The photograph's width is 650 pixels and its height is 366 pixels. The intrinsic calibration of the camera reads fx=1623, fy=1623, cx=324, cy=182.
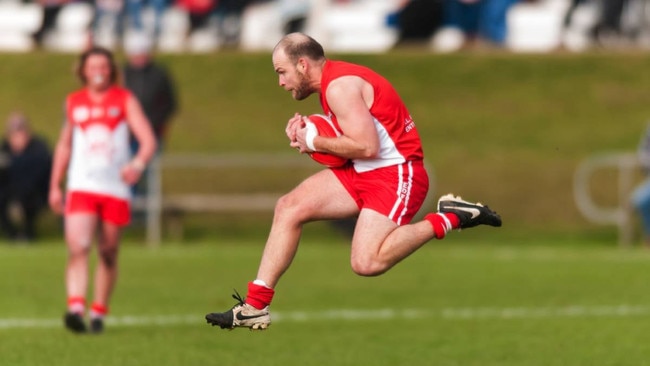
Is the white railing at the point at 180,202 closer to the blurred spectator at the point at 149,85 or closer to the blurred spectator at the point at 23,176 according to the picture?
the blurred spectator at the point at 149,85

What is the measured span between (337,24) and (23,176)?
40.0 feet

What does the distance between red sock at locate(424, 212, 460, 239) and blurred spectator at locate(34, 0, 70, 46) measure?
77.6 feet

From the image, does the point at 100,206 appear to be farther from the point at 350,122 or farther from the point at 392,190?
the point at 350,122

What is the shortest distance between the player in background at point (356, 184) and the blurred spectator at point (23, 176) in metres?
13.1

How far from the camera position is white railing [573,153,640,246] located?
2302cm

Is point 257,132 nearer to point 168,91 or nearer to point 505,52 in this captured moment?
point 505,52

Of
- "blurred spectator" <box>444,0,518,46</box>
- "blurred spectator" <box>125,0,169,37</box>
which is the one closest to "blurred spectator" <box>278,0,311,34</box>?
"blurred spectator" <box>125,0,169,37</box>

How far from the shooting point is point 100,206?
43.2ft

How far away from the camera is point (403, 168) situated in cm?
1014

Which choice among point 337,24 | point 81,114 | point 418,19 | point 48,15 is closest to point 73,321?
point 81,114

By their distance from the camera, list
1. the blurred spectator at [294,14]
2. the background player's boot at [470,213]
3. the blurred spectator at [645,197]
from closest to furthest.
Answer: the background player's boot at [470,213], the blurred spectator at [645,197], the blurred spectator at [294,14]

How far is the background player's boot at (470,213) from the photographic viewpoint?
1019cm

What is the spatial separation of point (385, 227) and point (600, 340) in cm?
360

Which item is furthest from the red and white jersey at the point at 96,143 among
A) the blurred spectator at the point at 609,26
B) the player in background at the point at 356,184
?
the blurred spectator at the point at 609,26
